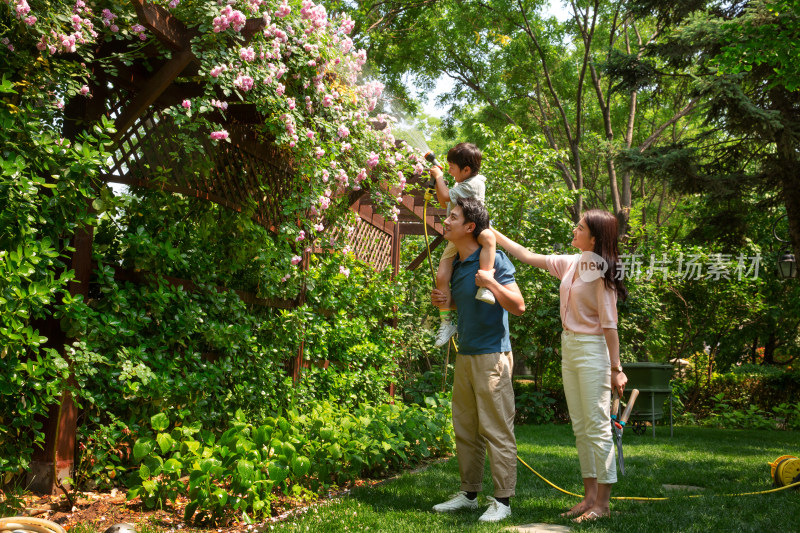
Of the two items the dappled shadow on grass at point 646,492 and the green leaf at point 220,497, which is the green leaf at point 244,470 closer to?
the green leaf at point 220,497

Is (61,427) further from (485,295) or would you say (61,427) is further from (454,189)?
(454,189)

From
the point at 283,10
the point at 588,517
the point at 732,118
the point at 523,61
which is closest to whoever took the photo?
the point at 588,517

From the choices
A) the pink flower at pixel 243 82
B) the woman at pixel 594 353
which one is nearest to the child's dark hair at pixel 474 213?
the woman at pixel 594 353

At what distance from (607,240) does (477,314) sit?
78 centimetres

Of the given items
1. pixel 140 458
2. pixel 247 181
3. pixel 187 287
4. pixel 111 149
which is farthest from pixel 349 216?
pixel 140 458

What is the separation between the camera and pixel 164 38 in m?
3.36

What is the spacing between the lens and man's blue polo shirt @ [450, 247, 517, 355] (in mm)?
3389

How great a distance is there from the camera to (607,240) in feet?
11.0

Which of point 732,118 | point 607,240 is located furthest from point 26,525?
point 732,118

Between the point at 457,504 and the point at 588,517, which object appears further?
the point at 457,504

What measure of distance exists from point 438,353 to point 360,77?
5.85m

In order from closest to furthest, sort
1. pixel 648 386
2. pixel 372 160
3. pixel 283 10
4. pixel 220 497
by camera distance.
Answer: pixel 220 497
pixel 283 10
pixel 372 160
pixel 648 386

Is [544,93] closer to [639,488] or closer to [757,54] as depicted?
[757,54]

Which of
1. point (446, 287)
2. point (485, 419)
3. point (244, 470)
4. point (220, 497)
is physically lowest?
point (220, 497)
